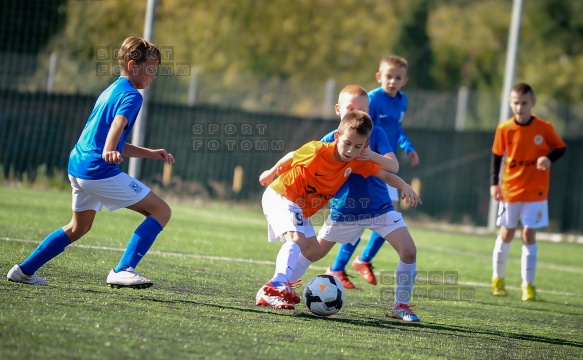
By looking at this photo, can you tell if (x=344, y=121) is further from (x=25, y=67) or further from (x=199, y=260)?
→ (x=25, y=67)

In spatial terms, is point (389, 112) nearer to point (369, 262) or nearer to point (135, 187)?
point (369, 262)

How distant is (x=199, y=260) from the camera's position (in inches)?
354

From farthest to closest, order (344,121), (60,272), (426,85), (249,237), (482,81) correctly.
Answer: (482,81)
(426,85)
(249,237)
(60,272)
(344,121)

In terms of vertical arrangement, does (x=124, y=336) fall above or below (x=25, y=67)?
below

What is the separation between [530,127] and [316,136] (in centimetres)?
1009

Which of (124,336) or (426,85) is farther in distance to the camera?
(426,85)

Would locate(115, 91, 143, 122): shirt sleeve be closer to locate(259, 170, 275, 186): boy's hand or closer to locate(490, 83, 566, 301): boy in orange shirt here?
locate(259, 170, 275, 186): boy's hand

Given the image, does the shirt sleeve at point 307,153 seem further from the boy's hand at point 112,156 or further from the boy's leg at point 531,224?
the boy's leg at point 531,224

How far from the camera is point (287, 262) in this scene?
6.39 meters

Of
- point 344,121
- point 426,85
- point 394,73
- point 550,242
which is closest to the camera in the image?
point 344,121

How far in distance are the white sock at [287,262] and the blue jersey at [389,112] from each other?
8.83ft

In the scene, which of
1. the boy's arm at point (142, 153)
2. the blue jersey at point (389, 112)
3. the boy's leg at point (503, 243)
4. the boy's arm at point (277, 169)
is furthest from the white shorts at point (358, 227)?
the boy's leg at point (503, 243)

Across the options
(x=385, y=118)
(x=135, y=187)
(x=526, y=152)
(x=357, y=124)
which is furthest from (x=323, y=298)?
(x=526, y=152)

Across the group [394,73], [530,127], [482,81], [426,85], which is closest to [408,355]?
[394,73]
